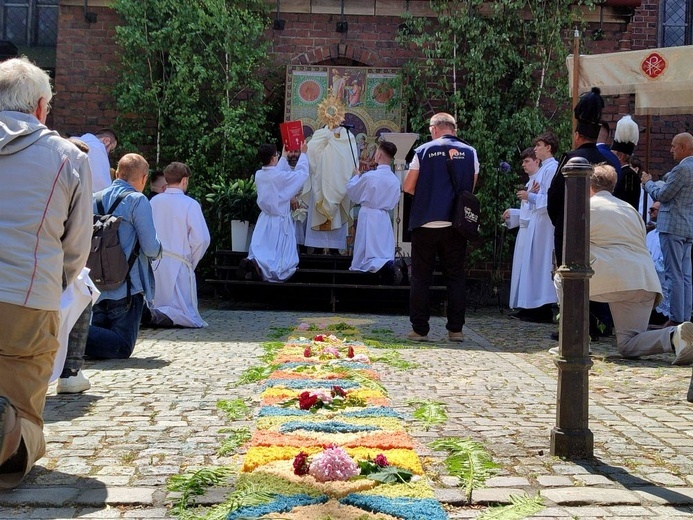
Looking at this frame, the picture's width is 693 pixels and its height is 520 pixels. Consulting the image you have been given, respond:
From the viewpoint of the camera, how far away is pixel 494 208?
558 inches

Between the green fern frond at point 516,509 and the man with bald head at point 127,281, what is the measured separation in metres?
4.92

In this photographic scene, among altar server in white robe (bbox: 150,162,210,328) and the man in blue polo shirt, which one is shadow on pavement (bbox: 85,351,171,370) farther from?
the man in blue polo shirt

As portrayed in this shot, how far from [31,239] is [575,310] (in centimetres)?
245

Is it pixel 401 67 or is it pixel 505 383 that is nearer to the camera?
pixel 505 383

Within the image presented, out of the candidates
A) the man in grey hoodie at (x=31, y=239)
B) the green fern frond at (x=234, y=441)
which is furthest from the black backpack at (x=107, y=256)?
the man in grey hoodie at (x=31, y=239)

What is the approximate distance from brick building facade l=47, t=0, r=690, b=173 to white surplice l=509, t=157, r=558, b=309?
3217 millimetres

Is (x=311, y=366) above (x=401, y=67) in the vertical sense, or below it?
below

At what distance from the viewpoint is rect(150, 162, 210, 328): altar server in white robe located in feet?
35.8

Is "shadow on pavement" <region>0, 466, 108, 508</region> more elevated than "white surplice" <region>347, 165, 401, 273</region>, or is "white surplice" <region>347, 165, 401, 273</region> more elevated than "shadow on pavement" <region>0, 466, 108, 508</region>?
"white surplice" <region>347, 165, 401, 273</region>

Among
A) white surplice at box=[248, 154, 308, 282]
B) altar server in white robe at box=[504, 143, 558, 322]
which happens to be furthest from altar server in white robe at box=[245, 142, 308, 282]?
altar server in white robe at box=[504, 143, 558, 322]

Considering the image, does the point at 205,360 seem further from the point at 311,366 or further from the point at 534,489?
the point at 534,489

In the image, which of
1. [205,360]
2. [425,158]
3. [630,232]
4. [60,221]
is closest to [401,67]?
[425,158]

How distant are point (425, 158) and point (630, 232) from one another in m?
2.10

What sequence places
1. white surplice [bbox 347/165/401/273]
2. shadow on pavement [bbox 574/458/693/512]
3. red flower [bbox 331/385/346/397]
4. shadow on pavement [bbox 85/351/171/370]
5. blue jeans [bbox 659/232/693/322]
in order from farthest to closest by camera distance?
white surplice [bbox 347/165/401/273]
blue jeans [bbox 659/232/693/322]
shadow on pavement [bbox 85/351/171/370]
red flower [bbox 331/385/346/397]
shadow on pavement [bbox 574/458/693/512]
